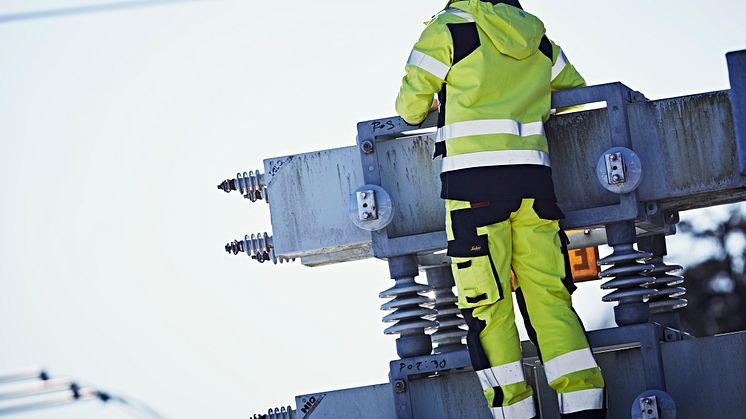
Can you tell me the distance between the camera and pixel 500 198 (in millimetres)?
5543

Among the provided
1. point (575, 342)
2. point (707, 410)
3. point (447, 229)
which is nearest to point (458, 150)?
point (447, 229)

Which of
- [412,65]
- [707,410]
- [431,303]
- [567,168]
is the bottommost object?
[707,410]

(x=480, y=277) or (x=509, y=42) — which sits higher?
(x=509, y=42)

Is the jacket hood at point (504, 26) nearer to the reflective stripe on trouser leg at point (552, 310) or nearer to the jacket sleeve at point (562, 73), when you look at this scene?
the jacket sleeve at point (562, 73)

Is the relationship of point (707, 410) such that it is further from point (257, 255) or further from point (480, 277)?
point (257, 255)

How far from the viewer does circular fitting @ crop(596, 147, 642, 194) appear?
5766 millimetres

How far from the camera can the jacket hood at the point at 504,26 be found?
18.4 feet

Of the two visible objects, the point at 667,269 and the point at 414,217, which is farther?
the point at 667,269

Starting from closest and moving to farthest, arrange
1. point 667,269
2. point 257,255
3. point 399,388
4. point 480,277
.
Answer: point 480,277 → point 399,388 → point 257,255 → point 667,269

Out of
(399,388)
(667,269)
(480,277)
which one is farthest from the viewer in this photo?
(667,269)

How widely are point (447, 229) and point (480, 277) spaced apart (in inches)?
9.3

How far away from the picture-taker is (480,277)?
5.48 meters

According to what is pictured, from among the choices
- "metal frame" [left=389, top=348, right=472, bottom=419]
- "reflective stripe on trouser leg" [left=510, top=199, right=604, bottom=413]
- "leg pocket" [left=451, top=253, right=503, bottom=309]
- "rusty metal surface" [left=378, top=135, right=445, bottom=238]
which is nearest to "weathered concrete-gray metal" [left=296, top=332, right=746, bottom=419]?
"metal frame" [left=389, top=348, right=472, bottom=419]

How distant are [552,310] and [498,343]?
26cm
